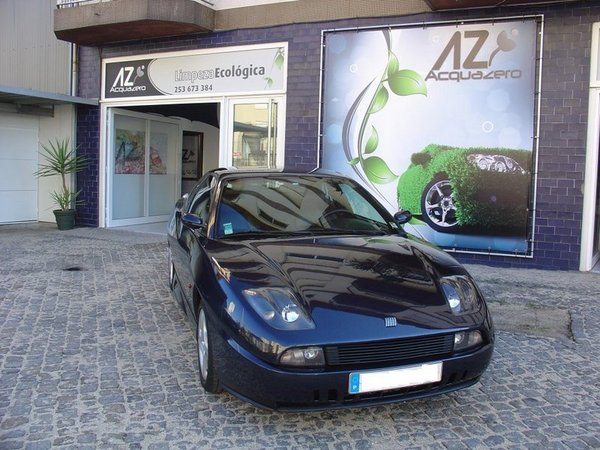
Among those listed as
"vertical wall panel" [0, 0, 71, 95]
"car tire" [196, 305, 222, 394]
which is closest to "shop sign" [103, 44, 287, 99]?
"vertical wall panel" [0, 0, 71, 95]

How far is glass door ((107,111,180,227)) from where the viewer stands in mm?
11727

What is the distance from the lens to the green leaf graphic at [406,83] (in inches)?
331

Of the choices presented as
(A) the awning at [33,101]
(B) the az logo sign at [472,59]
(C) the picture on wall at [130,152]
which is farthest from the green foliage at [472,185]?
(A) the awning at [33,101]

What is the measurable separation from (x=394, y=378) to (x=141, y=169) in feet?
34.7

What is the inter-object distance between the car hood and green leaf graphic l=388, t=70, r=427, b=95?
505 cm

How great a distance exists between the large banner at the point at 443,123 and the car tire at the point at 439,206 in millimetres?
15

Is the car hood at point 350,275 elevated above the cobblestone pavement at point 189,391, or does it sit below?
above

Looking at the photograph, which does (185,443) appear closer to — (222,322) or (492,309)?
(222,322)

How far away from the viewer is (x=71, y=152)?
1160 cm

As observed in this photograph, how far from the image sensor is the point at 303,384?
279 centimetres

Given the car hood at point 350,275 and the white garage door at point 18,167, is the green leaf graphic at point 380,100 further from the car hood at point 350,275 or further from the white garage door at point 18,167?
the white garage door at point 18,167

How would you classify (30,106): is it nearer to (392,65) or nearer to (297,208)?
(392,65)

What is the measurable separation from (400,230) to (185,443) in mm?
2288

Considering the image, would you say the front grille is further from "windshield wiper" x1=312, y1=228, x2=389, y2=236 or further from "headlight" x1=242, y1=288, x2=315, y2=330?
"windshield wiper" x1=312, y1=228, x2=389, y2=236
